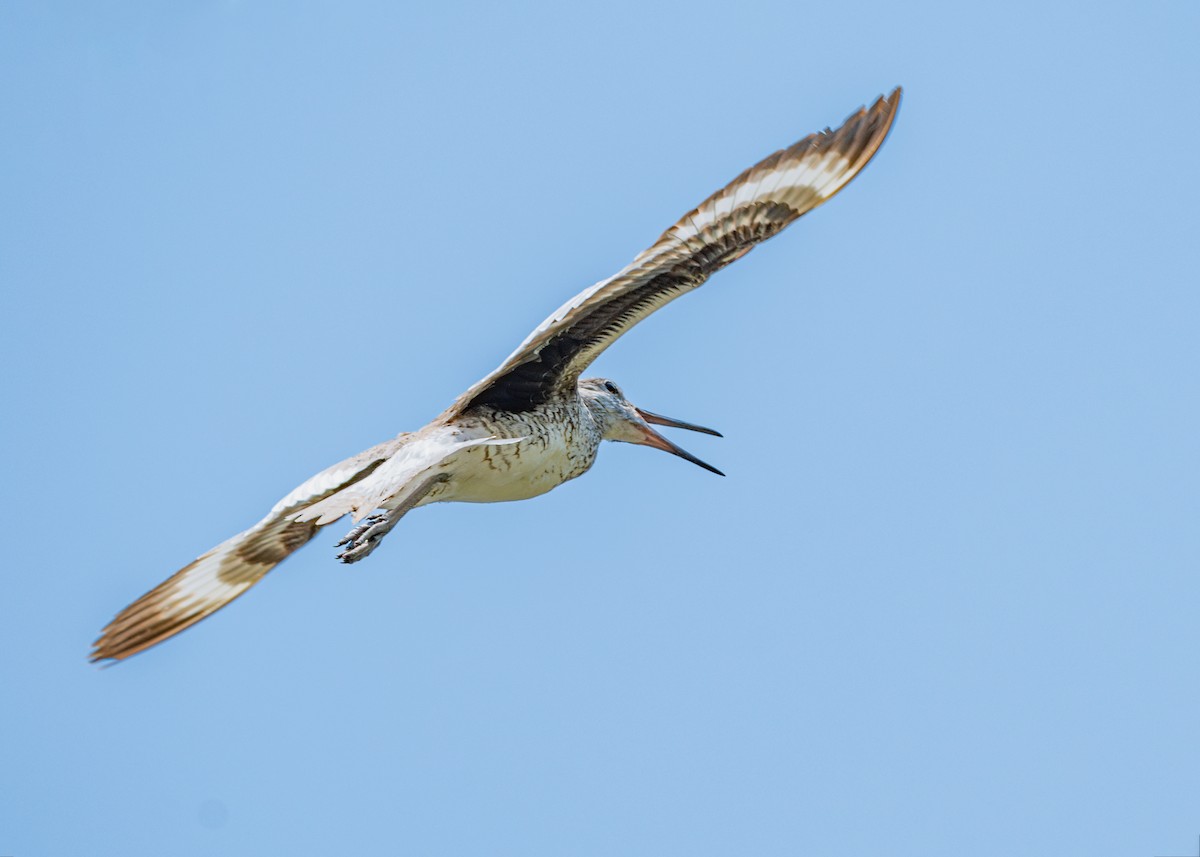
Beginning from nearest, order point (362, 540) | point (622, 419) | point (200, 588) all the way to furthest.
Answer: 1. point (362, 540)
2. point (200, 588)
3. point (622, 419)

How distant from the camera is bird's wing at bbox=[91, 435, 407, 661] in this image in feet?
30.0

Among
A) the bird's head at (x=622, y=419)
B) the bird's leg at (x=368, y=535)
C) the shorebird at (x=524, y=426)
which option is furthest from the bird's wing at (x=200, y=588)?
the bird's head at (x=622, y=419)

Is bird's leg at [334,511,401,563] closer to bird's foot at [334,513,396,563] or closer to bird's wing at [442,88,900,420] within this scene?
bird's foot at [334,513,396,563]

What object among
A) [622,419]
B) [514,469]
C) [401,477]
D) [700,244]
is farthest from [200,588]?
[700,244]

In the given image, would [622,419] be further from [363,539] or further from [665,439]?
[363,539]

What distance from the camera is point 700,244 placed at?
8.29 metres

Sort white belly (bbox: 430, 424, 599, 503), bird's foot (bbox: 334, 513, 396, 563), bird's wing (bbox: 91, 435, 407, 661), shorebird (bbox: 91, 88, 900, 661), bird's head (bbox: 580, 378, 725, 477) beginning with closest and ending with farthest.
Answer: bird's foot (bbox: 334, 513, 396, 563) < shorebird (bbox: 91, 88, 900, 661) < white belly (bbox: 430, 424, 599, 503) < bird's wing (bbox: 91, 435, 407, 661) < bird's head (bbox: 580, 378, 725, 477)

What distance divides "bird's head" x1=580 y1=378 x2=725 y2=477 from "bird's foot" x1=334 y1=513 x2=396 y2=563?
2.47 metres

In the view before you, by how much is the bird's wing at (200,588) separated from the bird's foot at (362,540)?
1.35 meters

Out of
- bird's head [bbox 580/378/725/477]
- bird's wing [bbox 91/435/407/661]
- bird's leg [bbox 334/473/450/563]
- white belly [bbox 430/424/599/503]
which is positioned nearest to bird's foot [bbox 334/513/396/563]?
bird's leg [bbox 334/473/450/563]

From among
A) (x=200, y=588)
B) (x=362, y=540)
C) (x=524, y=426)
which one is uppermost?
(x=200, y=588)

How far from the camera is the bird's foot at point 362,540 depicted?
7.66m

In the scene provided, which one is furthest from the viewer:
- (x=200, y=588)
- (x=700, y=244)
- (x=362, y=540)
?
(x=200, y=588)

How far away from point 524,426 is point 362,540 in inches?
61.1
